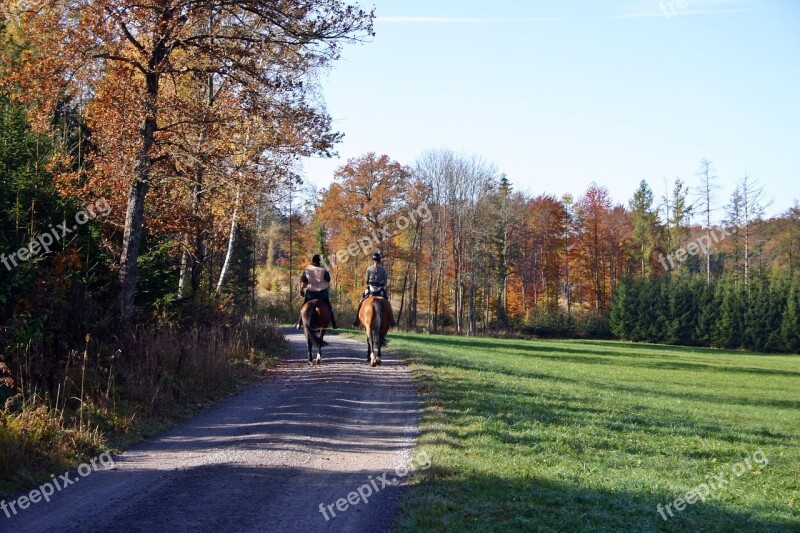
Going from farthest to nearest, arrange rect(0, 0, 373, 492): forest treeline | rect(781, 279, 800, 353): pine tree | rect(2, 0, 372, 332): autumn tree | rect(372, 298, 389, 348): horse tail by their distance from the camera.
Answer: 1. rect(781, 279, 800, 353): pine tree
2. rect(372, 298, 389, 348): horse tail
3. rect(2, 0, 372, 332): autumn tree
4. rect(0, 0, 373, 492): forest treeline

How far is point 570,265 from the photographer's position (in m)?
81.5

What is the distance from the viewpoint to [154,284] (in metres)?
17.9

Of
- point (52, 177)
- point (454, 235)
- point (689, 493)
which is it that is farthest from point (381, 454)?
point (454, 235)

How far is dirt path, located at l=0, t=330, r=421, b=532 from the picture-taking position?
637 centimetres
